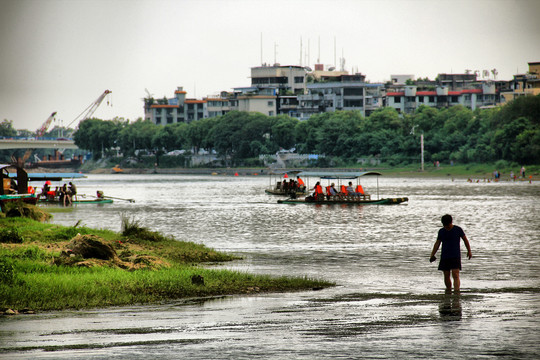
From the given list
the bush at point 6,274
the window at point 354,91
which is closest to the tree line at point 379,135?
the window at point 354,91

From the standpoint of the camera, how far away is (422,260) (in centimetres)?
2667

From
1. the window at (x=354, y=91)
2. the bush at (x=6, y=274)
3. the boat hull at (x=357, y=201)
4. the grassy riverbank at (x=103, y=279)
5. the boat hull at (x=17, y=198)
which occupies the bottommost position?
the boat hull at (x=357, y=201)

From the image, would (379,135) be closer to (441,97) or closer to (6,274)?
(441,97)

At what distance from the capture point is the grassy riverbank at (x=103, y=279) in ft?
55.7

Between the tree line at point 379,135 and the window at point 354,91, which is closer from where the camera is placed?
the tree line at point 379,135

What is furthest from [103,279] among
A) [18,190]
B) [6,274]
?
[18,190]

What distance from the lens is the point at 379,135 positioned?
145 metres

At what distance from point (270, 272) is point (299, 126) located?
13816 cm

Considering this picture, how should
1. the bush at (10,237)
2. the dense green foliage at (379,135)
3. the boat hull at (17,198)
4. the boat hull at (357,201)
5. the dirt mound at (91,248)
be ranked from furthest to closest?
the dense green foliage at (379,135) → the boat hull at (357,201) → the boat hull at (17,198) → the bush at (10,237) → the dirt mound at (91,248)

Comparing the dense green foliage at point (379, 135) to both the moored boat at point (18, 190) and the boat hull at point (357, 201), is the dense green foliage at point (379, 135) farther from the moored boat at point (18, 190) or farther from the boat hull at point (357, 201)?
the moored boat at point (18, 190)

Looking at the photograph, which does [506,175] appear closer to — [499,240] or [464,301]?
[499,240]

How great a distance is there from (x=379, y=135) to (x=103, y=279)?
129 metres

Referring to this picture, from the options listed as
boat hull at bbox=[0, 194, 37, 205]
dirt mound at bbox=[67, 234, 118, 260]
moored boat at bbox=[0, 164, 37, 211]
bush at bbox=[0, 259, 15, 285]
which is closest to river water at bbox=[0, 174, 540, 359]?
bush at bbox=[0, 259, 15, 285]

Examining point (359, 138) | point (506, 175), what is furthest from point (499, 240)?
point (359, 138)
